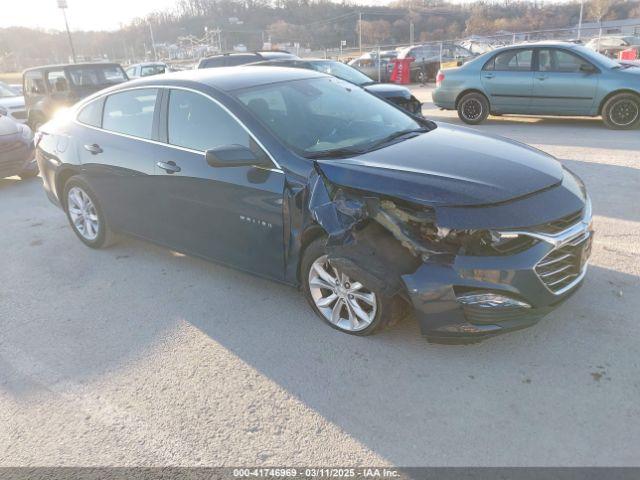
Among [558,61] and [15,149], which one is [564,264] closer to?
[558,61]

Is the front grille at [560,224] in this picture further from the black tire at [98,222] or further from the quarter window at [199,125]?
the black tire at [98,222]

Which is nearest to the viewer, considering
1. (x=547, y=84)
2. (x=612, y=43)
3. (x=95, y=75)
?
(x=547, y=84)

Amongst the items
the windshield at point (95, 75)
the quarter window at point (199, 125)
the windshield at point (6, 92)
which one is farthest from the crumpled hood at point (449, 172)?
the windshield at point (6, 92)

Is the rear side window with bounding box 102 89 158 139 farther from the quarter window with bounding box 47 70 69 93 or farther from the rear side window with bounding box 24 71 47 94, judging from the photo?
the rear side window with bounding box 24 71 47 94

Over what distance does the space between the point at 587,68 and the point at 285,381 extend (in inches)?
344

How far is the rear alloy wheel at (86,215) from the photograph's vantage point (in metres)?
4.98

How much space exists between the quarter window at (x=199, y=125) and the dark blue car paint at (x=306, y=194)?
0.07 m

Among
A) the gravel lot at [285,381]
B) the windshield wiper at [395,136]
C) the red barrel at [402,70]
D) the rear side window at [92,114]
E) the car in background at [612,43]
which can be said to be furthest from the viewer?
the car in background at [612,43]

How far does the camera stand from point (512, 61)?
9.86 m

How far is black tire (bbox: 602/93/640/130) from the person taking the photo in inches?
352

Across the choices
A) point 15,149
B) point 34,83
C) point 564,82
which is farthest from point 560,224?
point 34,83

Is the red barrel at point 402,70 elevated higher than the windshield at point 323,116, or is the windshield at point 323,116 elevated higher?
the windshield at point 323,116

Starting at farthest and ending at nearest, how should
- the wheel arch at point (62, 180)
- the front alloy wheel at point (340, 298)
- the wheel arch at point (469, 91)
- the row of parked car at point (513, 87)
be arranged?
the wheel arch at point (469, 91)
the row of parked car at point (513, 87)
the wheel arch at point (62, 180)
the front alloy wheel at point (340, 298)

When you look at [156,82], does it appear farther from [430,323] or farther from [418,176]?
[430,323]
